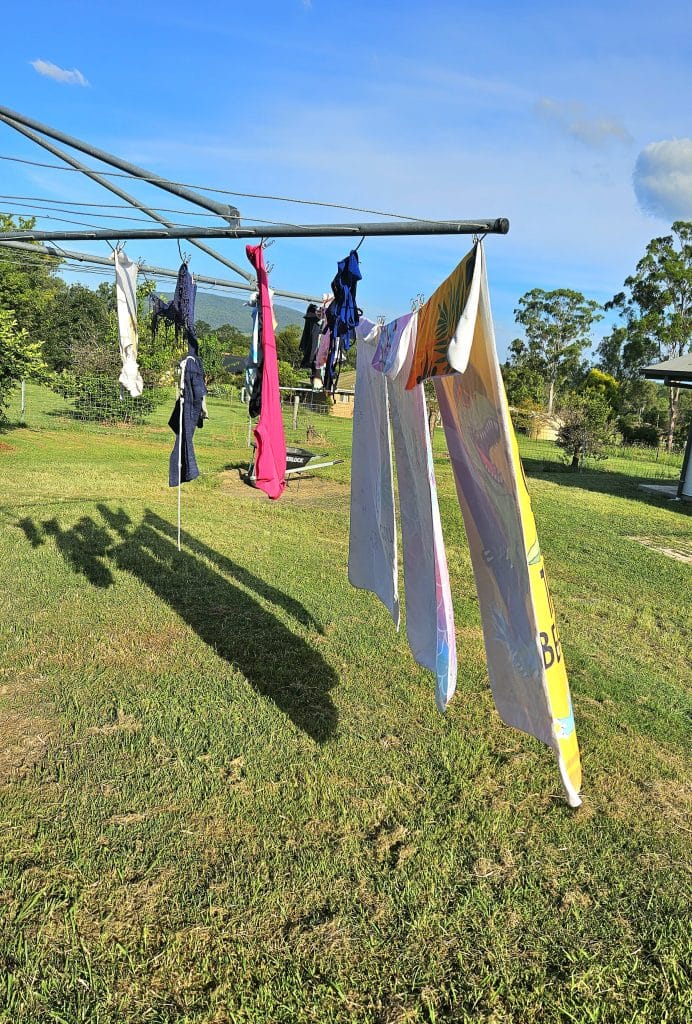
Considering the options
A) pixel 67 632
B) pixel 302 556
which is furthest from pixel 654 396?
pixel 67 632

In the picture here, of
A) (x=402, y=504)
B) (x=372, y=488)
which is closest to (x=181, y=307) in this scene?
(x=372, y=488)

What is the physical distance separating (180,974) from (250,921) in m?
0.31

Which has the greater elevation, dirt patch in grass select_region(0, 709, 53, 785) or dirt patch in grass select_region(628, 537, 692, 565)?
dirt patch in grass select_region(628, 537, 692, 565)

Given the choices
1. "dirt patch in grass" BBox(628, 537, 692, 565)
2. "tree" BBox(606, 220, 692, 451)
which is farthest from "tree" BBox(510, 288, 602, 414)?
"dirt patch in grass" BBox(628, 537, 692, 565)

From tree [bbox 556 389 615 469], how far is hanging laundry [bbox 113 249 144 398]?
15602mm

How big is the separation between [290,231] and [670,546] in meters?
8.32

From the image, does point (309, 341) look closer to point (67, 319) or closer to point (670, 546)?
point (670, 546)

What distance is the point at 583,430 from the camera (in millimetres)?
18641

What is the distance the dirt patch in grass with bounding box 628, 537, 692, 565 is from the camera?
28.5 ft

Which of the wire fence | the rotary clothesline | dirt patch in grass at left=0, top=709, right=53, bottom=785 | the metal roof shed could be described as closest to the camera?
the rotary clothesline

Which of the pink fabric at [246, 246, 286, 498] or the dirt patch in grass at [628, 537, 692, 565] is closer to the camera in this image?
the pink fabric at [246, 246, 286, 498]

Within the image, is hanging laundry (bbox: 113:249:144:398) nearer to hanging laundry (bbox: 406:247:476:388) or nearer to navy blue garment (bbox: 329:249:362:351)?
navy blue garment (bbox: 329:249:362:351)

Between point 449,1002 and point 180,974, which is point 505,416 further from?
point 180,974

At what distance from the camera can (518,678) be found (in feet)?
7.88
